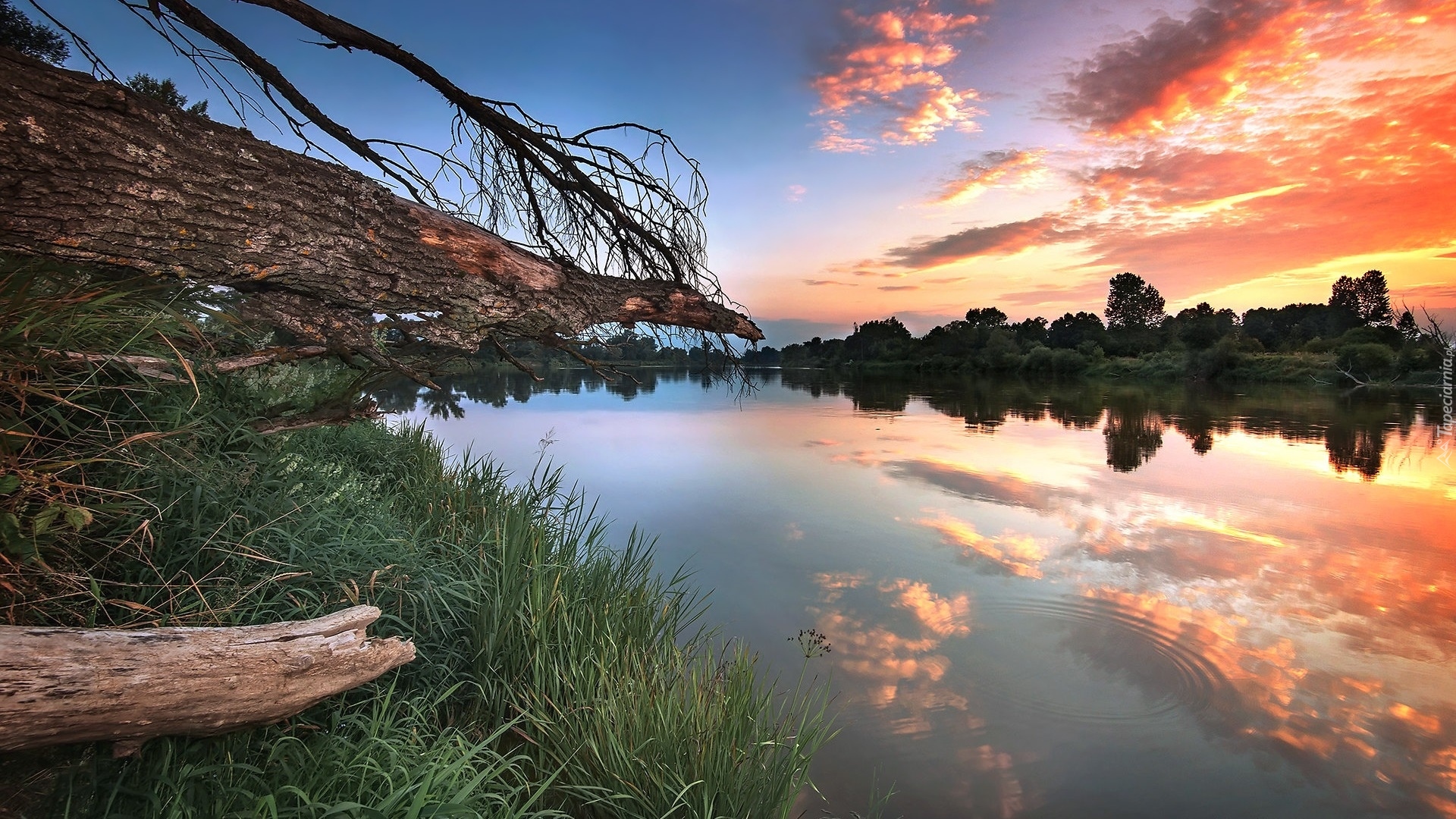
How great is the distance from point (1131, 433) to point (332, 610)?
52.6 feet

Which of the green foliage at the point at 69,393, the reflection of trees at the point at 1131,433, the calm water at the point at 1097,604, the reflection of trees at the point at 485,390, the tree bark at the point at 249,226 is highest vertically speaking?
the tree bark at the point at 249,226

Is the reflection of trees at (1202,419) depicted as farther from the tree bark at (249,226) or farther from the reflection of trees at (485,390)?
the tree bark at (249,226)

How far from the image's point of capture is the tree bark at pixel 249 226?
4.86 feet

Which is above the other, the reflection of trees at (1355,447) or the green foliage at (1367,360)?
the green foliage at (1367,360)

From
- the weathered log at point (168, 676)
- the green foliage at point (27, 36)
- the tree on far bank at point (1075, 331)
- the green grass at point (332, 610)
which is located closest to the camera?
the weathered log at point (168, 676)

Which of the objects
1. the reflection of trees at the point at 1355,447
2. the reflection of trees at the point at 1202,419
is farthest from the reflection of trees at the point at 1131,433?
the reflection of trees at the point at 1355,447

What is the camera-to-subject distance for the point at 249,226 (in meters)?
1.78

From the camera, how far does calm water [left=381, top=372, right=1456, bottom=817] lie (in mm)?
2988

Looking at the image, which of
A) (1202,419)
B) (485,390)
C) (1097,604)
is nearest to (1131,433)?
(1202,419)

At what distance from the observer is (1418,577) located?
541 cm

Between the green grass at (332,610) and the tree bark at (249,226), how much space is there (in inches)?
10.7

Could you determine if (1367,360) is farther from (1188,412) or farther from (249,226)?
(249,226)

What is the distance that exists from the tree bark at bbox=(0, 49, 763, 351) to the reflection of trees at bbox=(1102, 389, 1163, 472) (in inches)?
425

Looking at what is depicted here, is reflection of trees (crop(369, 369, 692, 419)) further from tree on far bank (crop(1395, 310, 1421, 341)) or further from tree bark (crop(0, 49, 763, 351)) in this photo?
tree on far bank (crop(1395, 310, 1421, 341))
